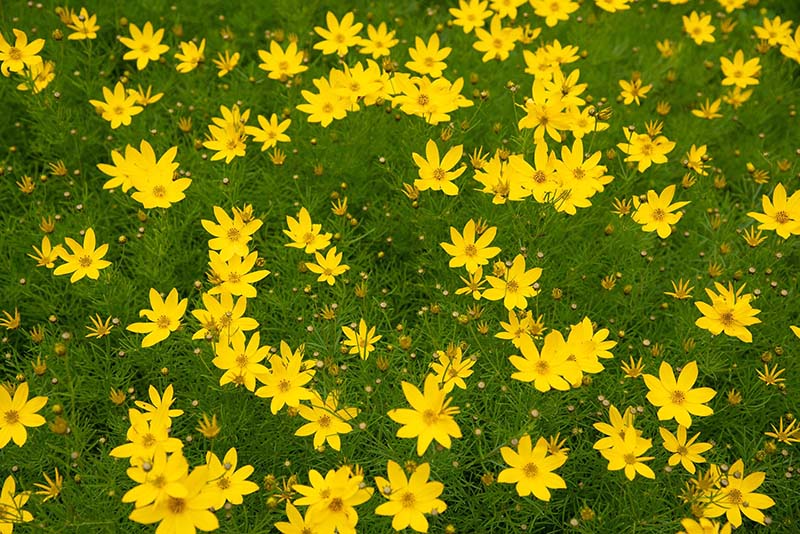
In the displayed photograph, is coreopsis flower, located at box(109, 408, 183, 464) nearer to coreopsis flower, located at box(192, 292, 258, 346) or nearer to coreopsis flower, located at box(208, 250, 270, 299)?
coreopsis flower, located at box(192, 292, 258, 346)

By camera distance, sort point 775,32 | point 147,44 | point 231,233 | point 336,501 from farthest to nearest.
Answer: point 775,32 → point 147,44 → point 231,233 → point 336,501

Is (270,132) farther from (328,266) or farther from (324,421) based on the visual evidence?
(324,421)

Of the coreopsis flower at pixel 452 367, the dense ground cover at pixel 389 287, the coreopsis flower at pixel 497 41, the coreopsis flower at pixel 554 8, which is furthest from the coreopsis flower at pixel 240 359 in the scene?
the coreopsis flower at pixel 554 8

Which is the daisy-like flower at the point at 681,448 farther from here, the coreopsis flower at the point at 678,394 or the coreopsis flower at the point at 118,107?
the coreopsis flower at the point at 118,107

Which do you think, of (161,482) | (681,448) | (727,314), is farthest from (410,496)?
(727,314)

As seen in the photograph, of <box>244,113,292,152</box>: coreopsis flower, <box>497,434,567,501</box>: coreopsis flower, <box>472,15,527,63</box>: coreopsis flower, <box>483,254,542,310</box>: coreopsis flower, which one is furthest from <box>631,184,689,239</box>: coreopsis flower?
<box>244,113,292,152</box>: coreopsis flower

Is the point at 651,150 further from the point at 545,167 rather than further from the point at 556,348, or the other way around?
the point at 556,348
